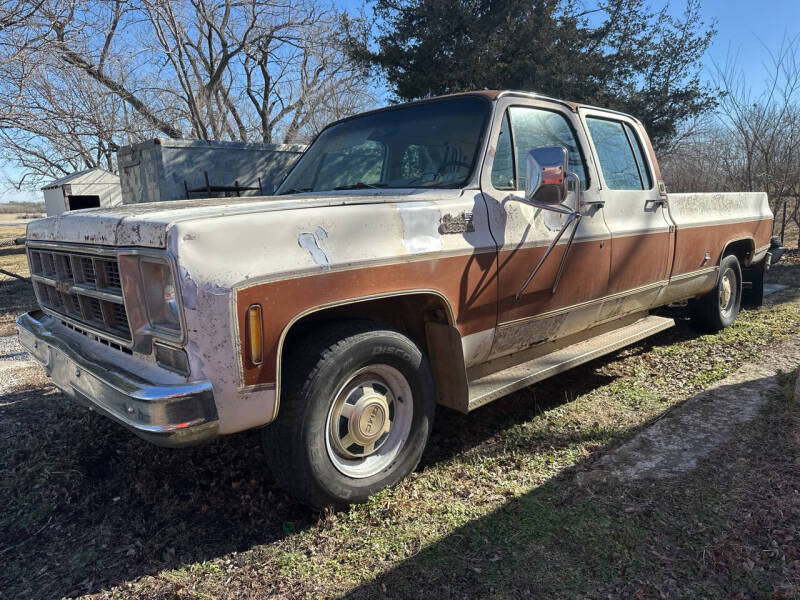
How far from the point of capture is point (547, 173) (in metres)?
2.77

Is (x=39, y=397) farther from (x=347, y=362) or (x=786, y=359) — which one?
(x=786, y=359)

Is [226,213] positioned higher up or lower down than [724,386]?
higher up

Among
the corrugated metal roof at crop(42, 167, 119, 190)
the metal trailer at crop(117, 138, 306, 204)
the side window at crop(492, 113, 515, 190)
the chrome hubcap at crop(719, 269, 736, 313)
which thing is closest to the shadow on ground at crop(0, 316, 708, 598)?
the side window at crop(492, 113, 515, 190)

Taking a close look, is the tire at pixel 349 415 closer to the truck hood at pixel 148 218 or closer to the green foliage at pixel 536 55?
the truck hood at pixel 148 218

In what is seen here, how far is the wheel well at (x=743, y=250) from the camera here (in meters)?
5.71

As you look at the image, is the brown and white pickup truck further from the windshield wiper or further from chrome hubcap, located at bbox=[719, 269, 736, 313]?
chrome hubcap, located at bbox=[719, 269, 736, 313]

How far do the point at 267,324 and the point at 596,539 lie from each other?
1.70 meters

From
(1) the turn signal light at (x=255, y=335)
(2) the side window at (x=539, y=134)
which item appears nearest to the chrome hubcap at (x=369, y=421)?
(1) the turn signal light at (x=255, y=335)

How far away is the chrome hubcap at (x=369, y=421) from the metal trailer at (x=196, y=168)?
7.15m

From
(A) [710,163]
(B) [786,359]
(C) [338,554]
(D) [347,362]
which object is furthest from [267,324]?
(A) [710,163]

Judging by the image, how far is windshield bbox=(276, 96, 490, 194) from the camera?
10.6 ft

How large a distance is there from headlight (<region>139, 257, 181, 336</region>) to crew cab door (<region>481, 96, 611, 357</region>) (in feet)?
5.55

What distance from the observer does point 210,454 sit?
3.30m

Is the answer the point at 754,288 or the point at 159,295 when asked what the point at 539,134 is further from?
the point at 754,288
